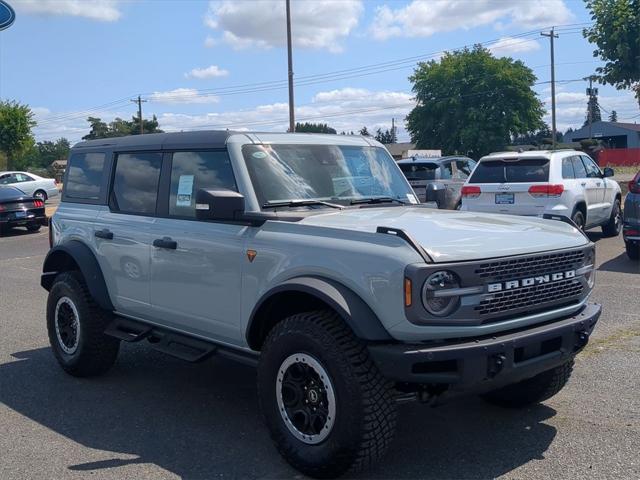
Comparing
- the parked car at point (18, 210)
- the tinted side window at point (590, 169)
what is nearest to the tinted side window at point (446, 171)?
the tinted side window at point (590, 169)

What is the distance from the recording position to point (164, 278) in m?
5.26

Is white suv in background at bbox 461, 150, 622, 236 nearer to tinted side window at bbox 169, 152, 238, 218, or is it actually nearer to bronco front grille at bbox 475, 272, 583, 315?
bronco front grille at bbox 475, 272, 583, 315

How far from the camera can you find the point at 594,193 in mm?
13414

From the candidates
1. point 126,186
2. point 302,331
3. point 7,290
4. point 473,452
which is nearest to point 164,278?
point 126,186

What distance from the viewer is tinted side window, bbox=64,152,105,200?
20.7 ft

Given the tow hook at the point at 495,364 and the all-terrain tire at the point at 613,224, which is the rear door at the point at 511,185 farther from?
the tow hook at the point at 495,364

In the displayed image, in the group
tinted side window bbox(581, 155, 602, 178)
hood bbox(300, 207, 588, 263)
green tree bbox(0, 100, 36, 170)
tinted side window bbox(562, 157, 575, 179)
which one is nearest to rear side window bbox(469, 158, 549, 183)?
tinted side window bbox(562, 157, 575, 179)

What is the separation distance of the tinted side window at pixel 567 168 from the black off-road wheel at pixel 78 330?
29.3 ft

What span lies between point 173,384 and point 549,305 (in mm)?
3190

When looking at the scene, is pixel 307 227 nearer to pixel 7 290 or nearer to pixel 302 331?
pixel 302 331

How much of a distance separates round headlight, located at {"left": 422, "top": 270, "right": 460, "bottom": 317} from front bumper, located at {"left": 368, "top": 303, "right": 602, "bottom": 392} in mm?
188

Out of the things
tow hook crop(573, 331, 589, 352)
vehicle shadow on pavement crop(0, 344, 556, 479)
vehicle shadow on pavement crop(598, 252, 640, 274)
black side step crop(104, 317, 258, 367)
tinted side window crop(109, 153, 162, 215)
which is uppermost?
tinted side window crop(109, 153, 162, 215)

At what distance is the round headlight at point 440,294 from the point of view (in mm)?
3748

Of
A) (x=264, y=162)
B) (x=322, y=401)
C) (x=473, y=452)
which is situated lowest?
(x=473, y=452)
